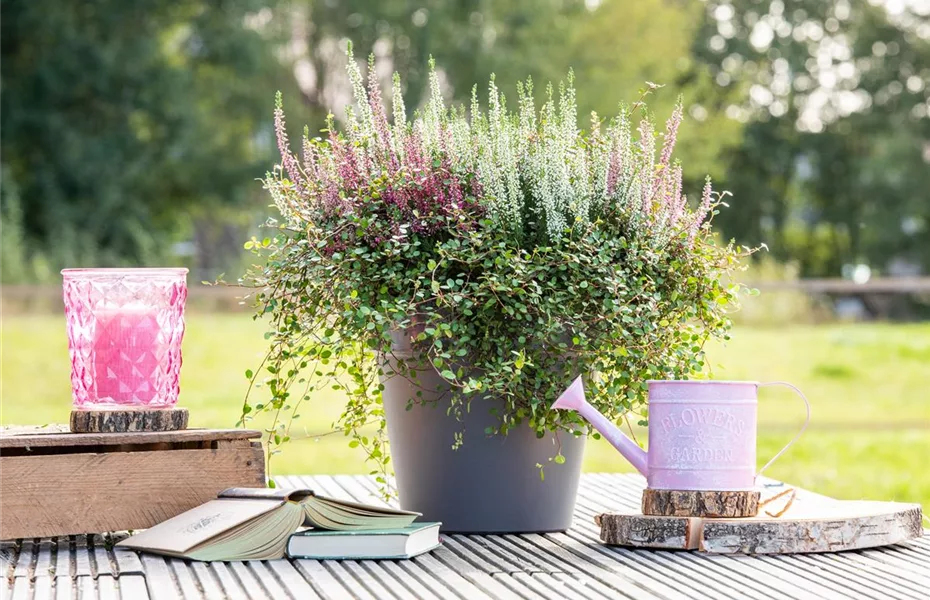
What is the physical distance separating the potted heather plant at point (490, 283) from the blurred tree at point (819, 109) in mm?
17494

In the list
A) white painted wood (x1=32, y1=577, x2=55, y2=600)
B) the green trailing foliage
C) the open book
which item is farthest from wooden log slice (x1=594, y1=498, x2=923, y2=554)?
white painted wood (x1=32, y1=577, x2=55, y2=600)

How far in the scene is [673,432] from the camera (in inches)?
73.9

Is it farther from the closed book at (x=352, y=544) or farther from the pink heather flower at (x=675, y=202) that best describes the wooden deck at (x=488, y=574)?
the pink heather flower at (x=675, y=202)

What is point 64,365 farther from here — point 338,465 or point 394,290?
point 394,290

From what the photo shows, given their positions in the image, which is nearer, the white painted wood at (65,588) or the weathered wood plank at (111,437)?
the white painted wood at (65,588)

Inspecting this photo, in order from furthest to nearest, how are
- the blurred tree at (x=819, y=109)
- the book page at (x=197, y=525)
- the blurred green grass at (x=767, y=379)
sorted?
the blurred tree at (x=819, y=109) → the blurred green grass at (x=767, y=379) → the book page at (x=197, y=525)

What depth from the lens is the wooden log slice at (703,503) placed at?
185 cm

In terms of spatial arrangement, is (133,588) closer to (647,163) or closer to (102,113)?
(647,163)

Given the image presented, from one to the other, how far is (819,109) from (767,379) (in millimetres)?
13997

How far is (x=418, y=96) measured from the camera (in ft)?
47.7

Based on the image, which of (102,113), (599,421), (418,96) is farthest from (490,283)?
(418,96)

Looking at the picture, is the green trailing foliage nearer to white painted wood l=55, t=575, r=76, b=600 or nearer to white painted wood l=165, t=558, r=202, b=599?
white painted wood l=165, t=558, r=202, b=599

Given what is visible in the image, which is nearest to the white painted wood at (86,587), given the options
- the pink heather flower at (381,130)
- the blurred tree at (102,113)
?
the pink heather flower at (381,130)

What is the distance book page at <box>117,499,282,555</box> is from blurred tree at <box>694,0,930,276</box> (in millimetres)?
17898
